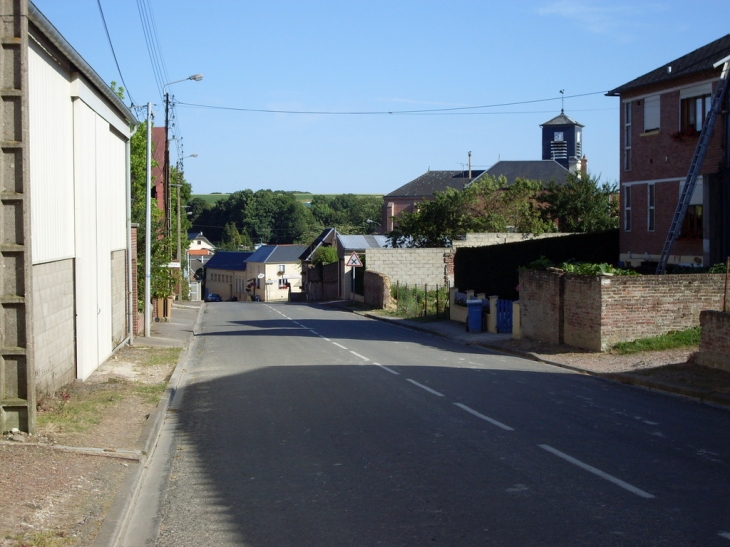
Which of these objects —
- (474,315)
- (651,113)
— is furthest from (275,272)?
(651,113)

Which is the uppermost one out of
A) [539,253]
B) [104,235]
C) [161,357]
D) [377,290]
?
[104,235]

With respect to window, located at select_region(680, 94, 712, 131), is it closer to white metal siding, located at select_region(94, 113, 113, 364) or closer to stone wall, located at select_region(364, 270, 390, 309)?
white metal siding, located at select_region(94, 113, 113, 364)

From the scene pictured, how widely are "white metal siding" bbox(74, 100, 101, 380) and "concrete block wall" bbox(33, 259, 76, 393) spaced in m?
0.34

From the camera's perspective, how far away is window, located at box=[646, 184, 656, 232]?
2820 cm

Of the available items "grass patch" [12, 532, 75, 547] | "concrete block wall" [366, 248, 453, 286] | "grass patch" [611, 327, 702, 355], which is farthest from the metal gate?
"grass patch" [12, 532, 75, 547]

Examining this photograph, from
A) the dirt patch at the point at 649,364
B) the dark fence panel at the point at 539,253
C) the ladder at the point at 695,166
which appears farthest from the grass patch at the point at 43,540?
the dark fence panel at the point at 539,253

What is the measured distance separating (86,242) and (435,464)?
391 inches

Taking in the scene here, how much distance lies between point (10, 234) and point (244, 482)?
405 cm

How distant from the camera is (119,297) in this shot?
22406 mm

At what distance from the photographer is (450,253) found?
47.9m

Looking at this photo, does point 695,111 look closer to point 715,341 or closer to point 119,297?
point 715,341

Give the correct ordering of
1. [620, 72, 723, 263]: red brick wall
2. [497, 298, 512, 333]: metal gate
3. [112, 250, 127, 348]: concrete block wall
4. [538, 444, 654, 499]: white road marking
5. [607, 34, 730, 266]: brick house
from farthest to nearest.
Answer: [497, 298, 512, 333]: metal gate < [620, 72, 723, 263]: red brick wall < [607, 34, 730, 266]: brick house < [112, 250, 127, 348]: concrete block wall < [538, 444, 654, 499]: white road marking

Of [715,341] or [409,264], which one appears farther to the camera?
[409,264]

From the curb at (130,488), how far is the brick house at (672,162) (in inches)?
720
